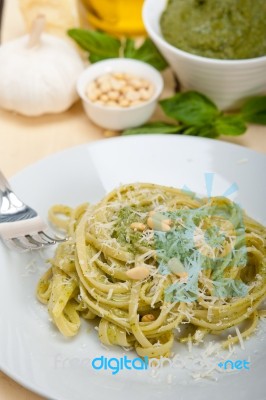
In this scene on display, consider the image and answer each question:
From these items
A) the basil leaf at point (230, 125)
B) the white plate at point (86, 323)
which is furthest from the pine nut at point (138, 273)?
the basil leaf at point (230, 125)

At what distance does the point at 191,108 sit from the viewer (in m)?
2.61

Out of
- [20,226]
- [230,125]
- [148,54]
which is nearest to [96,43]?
[148,54]

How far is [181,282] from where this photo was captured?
5.81 ft

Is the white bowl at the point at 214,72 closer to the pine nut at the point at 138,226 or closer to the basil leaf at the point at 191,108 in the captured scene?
the basil leaf at the point at 191,108

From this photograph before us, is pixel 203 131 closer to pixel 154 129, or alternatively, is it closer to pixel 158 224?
pixel 154 129

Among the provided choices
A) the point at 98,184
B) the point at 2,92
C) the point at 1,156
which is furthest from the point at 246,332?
the point at 2,92

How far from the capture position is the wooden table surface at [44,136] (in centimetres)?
264

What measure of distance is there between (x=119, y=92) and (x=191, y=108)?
0.35m

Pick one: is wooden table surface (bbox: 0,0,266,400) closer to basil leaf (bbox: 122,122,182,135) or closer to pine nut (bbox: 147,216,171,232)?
basil leaf (bbox: 122,122,182,135)

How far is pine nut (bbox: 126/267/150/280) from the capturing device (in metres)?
1.79

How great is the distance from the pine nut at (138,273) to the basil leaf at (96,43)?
1454mm

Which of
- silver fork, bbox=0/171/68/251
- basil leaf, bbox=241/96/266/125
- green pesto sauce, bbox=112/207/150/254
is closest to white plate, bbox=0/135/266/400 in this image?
silver fork, bbox=0/171/68/251

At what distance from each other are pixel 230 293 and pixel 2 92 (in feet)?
4.89

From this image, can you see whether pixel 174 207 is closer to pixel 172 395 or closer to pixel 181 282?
pixel 181 282
